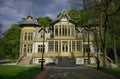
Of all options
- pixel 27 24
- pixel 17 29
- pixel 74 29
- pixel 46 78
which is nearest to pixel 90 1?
pixel 74 29

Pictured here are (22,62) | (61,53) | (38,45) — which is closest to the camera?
(22,62)

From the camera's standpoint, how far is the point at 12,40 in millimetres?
69750

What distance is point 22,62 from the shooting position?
133 feet

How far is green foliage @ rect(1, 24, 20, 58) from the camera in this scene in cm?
6800

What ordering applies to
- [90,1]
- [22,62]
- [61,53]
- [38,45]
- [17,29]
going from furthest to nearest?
[17,29] → [38,45] → [61,53] → [22,62] → [90,1]

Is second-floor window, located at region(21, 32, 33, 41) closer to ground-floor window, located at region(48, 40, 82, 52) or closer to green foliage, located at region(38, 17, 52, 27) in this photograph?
ground-floor window, located at region(48, 40, 82, 52)

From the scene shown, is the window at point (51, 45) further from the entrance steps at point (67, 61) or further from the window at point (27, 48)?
the window at point (27, 48)

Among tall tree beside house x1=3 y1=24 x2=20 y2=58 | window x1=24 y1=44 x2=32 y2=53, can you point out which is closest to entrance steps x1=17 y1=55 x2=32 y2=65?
window x1=24 y1=44 x2=32 y2=53

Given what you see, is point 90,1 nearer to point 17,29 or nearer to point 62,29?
point 62,29

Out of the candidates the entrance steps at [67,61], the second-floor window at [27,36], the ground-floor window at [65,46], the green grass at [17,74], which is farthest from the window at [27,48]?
the green grass at [17,74]

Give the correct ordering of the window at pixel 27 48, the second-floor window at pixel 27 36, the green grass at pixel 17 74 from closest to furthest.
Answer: the green grass at pixel 17 74 < the window at pixel 27 48 < the second-floor window at pixel 27 36

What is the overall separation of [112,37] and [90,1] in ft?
58.0

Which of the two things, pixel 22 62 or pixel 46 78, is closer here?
pixel 46 78

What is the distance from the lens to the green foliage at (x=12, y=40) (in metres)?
68.0
